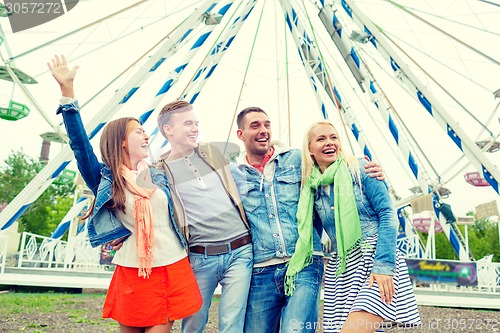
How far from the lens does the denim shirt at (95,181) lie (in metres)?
2.32

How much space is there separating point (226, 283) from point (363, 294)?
0.69 m

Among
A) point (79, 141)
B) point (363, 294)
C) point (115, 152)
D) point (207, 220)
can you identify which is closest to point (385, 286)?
point (363, 294)

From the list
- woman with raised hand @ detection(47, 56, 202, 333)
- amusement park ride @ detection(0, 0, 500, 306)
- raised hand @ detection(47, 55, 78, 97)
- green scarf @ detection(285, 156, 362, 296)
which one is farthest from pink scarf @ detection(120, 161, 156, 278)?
amusement park ride @ detection(0, 0, 500, 306)

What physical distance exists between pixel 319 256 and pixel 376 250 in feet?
1.14

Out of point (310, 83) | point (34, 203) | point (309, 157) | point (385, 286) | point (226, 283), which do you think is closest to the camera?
point (385, 286)

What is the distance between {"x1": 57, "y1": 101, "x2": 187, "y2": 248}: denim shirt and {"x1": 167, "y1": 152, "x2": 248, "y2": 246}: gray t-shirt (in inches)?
5.6

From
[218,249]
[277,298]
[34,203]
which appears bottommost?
[277,298]

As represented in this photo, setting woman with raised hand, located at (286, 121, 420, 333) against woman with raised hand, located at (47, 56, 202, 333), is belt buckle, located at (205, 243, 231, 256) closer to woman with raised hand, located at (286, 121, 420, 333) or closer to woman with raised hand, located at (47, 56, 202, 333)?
woman with raised hand, located at (47, 56, 202, 333)

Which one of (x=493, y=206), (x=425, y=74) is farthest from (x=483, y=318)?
(x=493, y=206)

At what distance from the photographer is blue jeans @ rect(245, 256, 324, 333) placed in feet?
8.02

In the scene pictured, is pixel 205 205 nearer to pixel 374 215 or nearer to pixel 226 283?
pixel 226 283

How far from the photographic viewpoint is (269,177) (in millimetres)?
2705

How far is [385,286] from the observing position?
2.27m

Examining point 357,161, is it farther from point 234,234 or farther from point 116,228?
point 116,228
